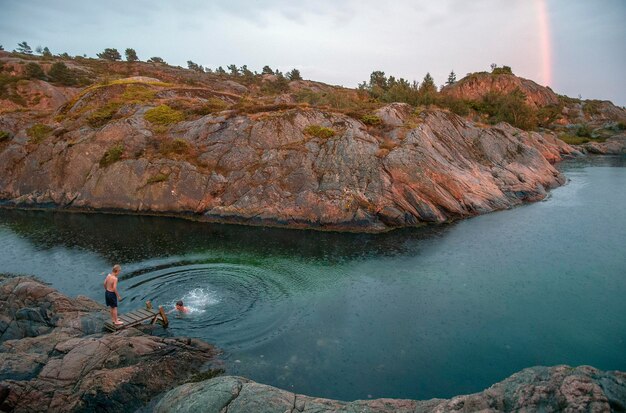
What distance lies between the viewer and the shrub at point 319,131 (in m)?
50.7

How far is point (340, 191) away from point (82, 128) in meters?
38.8

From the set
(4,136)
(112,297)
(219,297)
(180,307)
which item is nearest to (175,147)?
(4,136)

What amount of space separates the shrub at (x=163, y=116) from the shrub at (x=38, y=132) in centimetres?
1491

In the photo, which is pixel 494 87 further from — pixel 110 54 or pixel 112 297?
pixel 112 297

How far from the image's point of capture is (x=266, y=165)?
48.3 meters

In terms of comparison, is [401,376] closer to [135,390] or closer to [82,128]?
Answer: [135,390]

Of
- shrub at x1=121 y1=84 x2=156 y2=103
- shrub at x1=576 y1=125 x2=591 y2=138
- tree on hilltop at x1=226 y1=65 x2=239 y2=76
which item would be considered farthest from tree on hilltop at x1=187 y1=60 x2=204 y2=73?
Result: shrub at x1=576 y1=125 x2=591 y2=138

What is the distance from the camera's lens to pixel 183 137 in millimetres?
53688

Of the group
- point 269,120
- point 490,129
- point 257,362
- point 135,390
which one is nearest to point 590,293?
point 257,362

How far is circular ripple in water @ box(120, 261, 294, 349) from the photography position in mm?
23016

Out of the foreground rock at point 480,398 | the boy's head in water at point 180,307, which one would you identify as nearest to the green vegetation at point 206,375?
the foreground rock at point 480,398

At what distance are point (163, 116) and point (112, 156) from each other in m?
9.98

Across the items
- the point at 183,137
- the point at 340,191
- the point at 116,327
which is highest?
the point at 183,137

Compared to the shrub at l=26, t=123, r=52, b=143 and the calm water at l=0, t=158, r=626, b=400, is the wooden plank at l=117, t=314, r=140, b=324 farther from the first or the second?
the shrub at l=26, t=123, r=52, b=143
